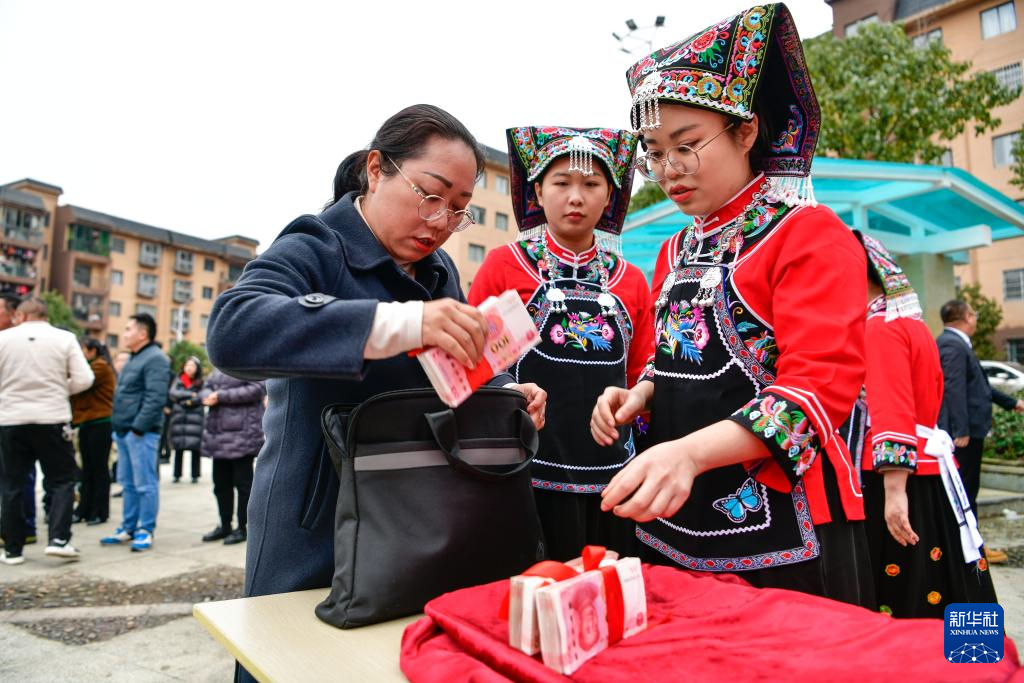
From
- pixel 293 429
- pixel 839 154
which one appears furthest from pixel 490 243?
pixel 293 429

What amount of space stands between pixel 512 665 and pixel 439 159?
46.3 inches

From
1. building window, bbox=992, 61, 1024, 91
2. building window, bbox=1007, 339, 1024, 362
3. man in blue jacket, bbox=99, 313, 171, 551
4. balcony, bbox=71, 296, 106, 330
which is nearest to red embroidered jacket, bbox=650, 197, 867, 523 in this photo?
man in blue jacket, bbox=99, 313, 171, 551

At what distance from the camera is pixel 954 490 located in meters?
2.76

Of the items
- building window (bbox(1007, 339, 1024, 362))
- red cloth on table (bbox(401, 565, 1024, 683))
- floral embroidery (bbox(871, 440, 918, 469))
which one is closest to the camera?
red cloth on table (bbox(401, 565, 1024, 683))

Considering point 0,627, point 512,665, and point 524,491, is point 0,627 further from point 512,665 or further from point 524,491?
point 512,665

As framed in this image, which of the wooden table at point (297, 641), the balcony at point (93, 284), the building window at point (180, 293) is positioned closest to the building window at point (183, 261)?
the building window at point (180, 293)

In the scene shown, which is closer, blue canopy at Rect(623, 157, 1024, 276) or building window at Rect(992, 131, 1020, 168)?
blue canopy at Rect(623, 157, 1024, 276)

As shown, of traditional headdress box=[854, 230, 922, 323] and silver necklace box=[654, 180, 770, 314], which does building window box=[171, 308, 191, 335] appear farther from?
silver necklace box=[654, 180, 770, 314]

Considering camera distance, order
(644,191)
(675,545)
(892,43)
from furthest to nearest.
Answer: (644,191) < (892,43) < (675,545)

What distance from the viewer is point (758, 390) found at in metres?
1.39

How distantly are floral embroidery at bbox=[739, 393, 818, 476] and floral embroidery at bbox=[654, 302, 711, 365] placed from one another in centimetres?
27

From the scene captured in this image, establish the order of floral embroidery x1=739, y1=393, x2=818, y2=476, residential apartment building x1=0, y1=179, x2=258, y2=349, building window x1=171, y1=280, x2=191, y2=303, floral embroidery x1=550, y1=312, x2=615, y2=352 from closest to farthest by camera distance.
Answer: floral embroidery x1=739, y1=393, x2=818, y2=476
floral embroidery x1=550, y1=312, x2=615, y2=352
residential apartment building x1=0, y1=179, x2=258, y2=349
building window x1=171, y1=280, x2=191, y2=303

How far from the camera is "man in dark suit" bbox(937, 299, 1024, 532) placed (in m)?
5.14

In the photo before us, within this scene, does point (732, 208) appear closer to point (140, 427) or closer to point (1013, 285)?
point (140, 427)
